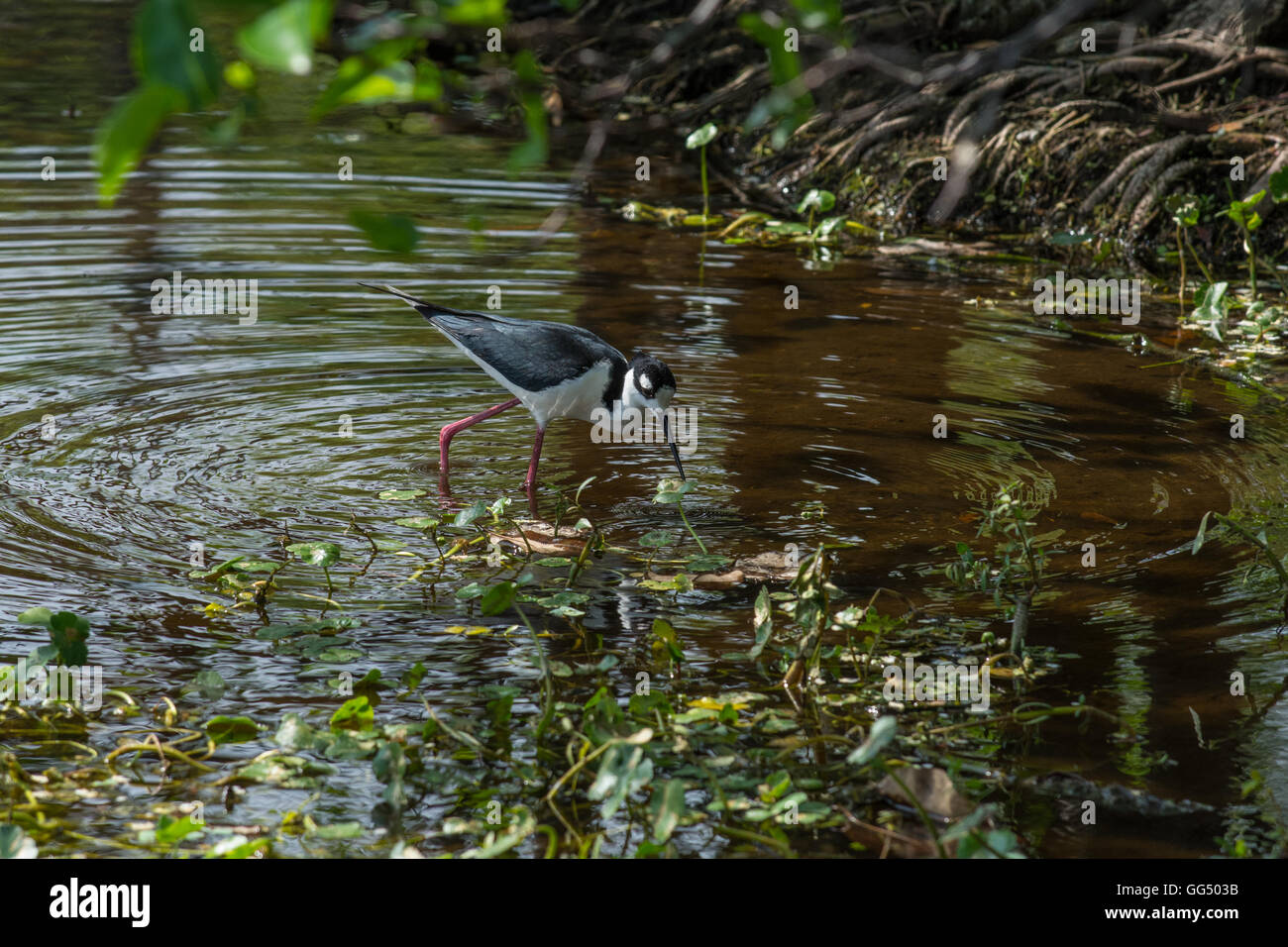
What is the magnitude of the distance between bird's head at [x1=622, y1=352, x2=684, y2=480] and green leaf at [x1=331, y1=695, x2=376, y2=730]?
249 cm

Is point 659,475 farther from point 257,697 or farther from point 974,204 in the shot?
point 974,204

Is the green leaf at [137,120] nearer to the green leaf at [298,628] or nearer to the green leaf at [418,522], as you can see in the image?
the green leaf at [298,628]

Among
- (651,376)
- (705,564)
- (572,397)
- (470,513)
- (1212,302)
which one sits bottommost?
(705,564)

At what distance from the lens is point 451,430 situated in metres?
6.70

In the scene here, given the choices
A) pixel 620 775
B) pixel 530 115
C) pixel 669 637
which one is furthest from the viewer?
pixel 669 637

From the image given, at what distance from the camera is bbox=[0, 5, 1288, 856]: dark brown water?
4637 mm

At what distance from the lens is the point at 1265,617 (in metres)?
5.04

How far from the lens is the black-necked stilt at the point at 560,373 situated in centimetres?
626

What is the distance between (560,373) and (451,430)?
2.38ft

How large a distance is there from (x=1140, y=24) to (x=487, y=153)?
642 cm

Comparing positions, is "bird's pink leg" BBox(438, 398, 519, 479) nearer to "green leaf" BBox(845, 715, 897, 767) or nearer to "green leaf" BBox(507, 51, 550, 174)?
"green leaf" BBox(845, 715, 897, 767)

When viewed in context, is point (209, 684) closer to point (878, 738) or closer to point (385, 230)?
point (878, 738)

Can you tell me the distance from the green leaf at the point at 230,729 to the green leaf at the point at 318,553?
3.01 feet

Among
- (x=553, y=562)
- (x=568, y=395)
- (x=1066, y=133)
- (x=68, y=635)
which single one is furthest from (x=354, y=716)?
(x=1066, y=133)
